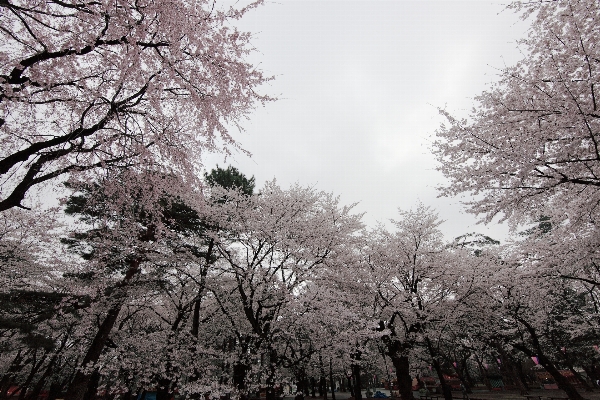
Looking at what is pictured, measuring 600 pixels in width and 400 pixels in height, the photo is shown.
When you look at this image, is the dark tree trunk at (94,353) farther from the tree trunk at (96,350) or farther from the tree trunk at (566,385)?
the tree trunk at (566,385)

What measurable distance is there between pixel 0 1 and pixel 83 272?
38.4 ft

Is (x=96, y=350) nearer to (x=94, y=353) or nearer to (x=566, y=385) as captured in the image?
(x=94, y=353)

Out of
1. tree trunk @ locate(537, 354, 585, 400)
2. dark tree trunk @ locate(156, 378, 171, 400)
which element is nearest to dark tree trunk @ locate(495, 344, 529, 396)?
tree trunk @ locate(537, 354, 585, 400)

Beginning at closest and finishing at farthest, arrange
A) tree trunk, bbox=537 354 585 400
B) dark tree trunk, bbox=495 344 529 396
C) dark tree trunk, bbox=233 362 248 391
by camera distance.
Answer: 1. dark tree trunk, bbox=233 362 248 391
2. tree trunk, bbox=537 354 585 400
3. dark tree trunk, bbox=495 344 529 396

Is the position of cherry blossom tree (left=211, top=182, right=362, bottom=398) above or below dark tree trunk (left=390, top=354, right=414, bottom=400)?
above

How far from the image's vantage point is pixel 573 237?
10688 millimetres

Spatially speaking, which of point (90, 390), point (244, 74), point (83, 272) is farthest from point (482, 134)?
point (90, 390)

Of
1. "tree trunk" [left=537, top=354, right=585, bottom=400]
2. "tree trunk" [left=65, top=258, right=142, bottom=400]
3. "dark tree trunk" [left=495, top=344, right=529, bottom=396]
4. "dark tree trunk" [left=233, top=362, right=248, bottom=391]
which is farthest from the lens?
"dark tree trunk" [left=495, top=344, right=529, bottom=396]

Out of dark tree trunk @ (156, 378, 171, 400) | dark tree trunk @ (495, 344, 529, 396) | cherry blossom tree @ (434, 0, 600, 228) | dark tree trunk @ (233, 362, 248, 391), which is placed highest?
cherry blossom tree @ (434, 0, 600, 228)

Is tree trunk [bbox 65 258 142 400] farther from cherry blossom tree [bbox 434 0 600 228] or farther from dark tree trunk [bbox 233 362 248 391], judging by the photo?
cherry blossom tree [bbox 434 0 600 228]

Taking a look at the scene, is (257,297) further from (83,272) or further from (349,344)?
(83,272)

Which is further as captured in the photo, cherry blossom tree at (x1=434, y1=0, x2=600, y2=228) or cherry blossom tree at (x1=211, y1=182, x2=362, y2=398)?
cherry blossom tree at (x1=211, y1=182, x2=362, y2=398)

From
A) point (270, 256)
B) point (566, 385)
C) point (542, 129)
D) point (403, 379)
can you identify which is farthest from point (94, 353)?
point (566, 385)

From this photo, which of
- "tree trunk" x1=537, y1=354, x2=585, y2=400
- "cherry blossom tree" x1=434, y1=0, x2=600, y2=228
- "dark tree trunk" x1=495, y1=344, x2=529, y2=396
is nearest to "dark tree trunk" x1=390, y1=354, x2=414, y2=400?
"tree trunk" x1=537, y1=354, x2=585, y2=400
